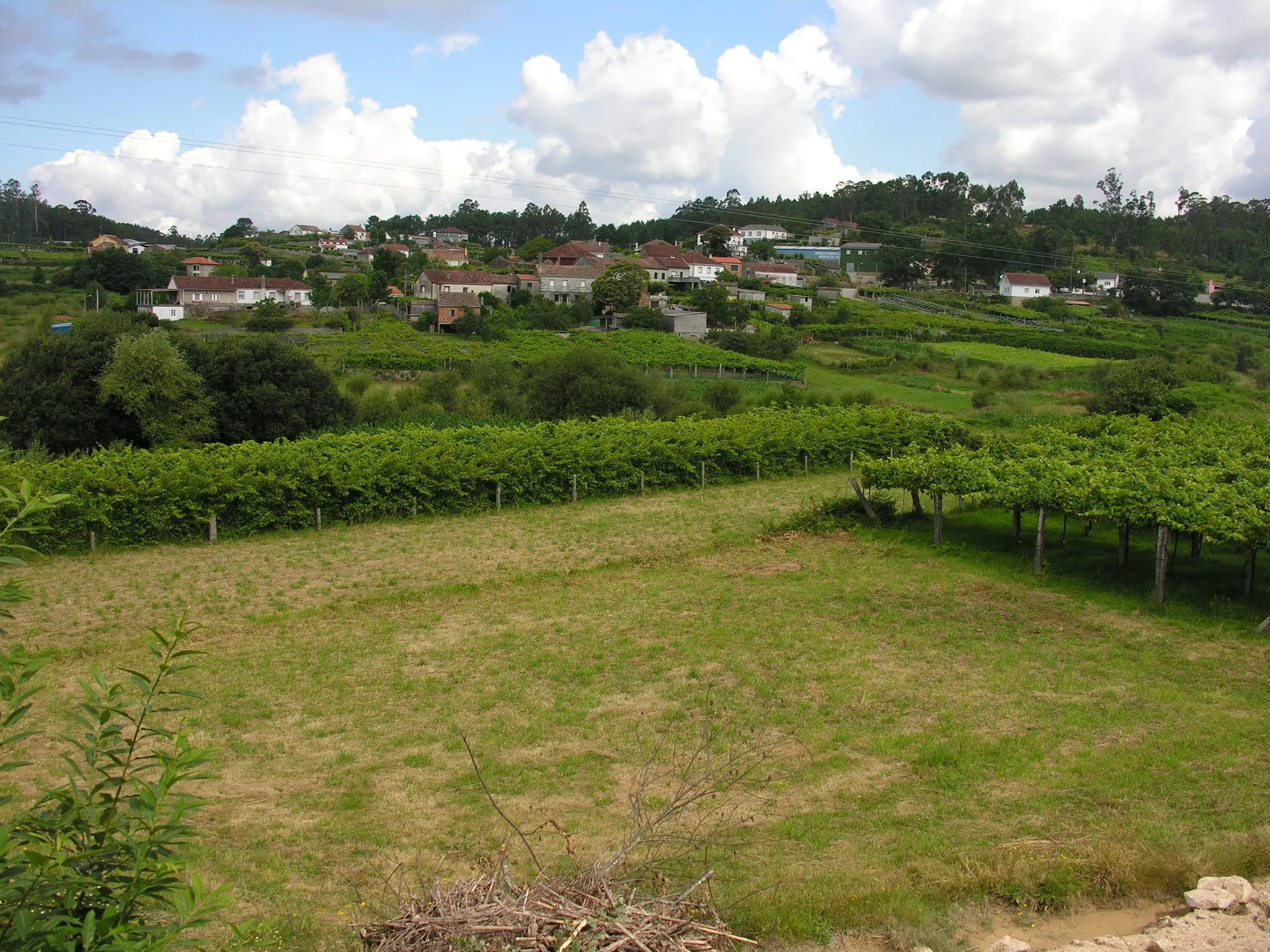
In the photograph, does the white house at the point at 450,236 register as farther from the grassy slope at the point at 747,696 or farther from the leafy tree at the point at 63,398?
the grassy slope at the point at 747,696

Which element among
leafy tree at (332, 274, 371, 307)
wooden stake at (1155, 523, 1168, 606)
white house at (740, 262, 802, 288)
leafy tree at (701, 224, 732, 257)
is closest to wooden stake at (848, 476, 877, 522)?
wooden stake at (1155, 523, 1168, 606)

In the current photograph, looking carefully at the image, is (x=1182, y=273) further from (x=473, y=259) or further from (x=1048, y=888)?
(x=1048, y=888)

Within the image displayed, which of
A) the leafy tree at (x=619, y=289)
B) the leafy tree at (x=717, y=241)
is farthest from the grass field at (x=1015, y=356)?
the leafy tree at (x=717, y=241)

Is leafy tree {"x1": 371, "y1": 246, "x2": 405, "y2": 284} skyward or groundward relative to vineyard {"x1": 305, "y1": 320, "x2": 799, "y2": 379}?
skyward

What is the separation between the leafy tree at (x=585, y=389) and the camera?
37.4 m

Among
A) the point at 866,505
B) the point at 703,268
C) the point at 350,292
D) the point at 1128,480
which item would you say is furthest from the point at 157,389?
the point at 703,268

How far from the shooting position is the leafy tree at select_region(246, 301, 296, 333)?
195 ft

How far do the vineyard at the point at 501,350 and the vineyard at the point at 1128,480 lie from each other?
30.4 meters

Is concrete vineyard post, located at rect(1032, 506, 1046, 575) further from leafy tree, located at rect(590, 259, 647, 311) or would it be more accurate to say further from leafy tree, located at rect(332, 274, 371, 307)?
leafy tree, located at rect(332, 274, 371, 307)

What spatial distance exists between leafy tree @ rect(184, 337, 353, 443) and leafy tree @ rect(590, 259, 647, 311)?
124 ft

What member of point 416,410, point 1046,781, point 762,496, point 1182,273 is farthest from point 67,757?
point 1182,273

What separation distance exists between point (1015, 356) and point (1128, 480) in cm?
4719

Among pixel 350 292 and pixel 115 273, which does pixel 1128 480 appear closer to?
pixel 350 292

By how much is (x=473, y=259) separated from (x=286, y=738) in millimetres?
104721
